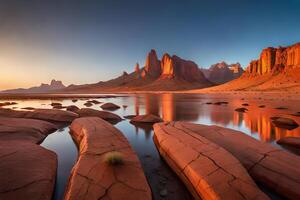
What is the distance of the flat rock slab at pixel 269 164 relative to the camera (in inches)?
247

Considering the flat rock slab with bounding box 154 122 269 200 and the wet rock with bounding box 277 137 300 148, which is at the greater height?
the flat rock slab with bounding box 154 122 269 200

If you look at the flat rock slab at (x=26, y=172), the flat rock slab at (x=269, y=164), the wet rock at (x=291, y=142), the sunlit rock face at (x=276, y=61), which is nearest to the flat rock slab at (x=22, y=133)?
the flat rock slab at (x=26, y=172)

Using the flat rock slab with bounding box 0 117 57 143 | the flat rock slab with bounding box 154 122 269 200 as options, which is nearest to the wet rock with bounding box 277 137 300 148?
the flat rock slab with bounding box 154 122 269 200

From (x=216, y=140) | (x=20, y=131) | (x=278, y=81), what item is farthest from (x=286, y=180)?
(x=278, y=81)

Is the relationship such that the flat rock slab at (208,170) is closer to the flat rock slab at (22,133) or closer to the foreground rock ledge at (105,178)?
the foreground rock ledge at (105,178)

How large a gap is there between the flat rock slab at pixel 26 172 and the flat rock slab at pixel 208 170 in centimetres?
493

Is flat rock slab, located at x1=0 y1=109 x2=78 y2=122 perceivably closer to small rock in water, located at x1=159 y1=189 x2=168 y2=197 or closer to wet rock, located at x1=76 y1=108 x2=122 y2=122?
wet rock, located at x1=76 y1=108 x2=122 y2=122

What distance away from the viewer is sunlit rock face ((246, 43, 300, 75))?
125625mm

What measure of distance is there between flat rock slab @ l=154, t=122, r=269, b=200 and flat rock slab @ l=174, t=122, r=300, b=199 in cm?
115

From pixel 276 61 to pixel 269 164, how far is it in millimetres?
164797

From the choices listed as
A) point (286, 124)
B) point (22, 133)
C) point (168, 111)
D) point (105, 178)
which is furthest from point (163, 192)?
point (168, 111)

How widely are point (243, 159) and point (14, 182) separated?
9.07 meters

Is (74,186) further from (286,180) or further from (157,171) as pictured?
(286,180)

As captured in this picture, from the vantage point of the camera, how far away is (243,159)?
7.96 metres
